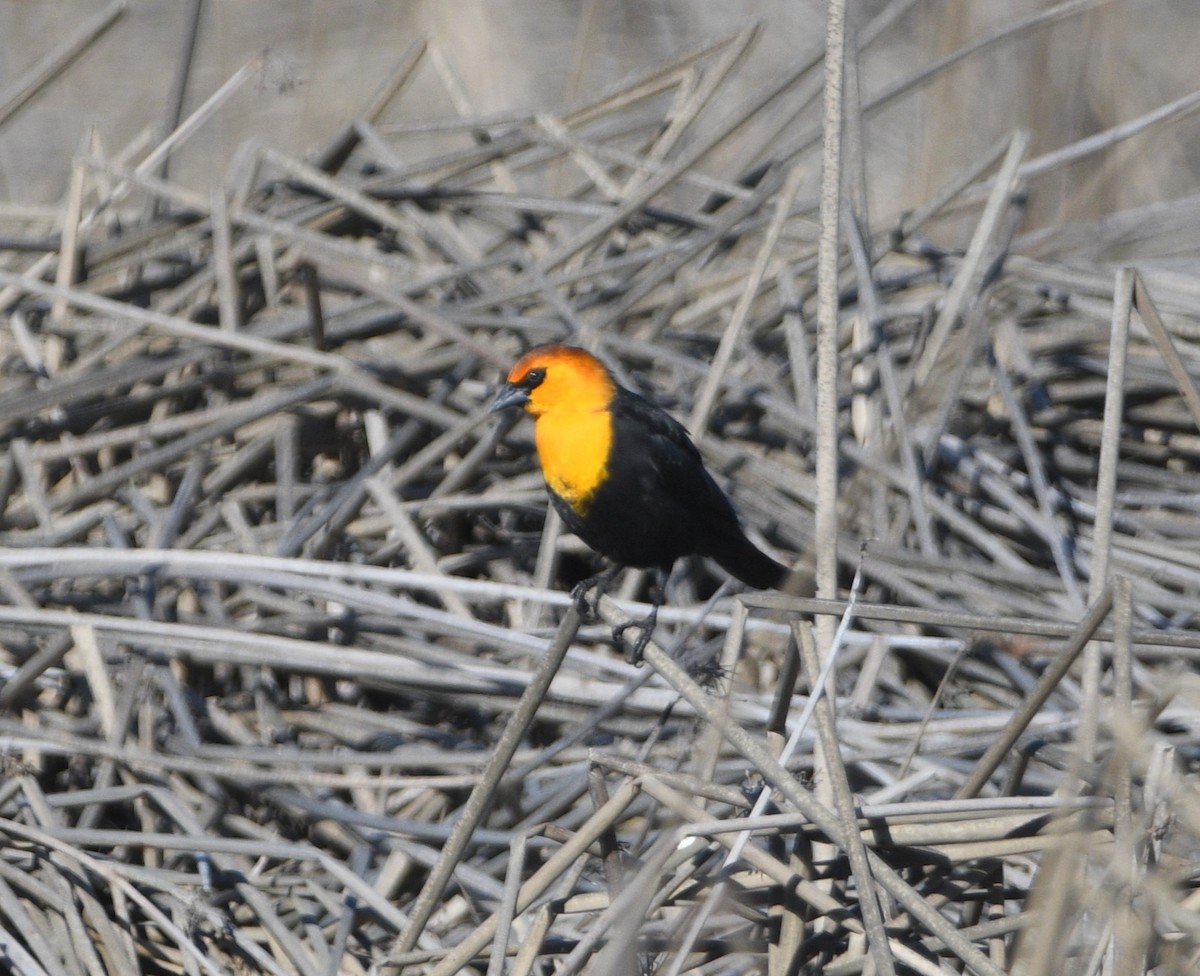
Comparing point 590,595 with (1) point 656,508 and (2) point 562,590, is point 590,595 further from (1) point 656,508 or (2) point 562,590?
(2) point 562,590

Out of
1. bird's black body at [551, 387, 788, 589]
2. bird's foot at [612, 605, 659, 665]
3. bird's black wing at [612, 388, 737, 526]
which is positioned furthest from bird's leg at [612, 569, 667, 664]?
bird's black wing at [612, 388, 737, 526]

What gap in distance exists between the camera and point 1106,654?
2688mm

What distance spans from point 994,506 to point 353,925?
1800 mm

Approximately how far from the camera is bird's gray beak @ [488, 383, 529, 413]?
301 cm

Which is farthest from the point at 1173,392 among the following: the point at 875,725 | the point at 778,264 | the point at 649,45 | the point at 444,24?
the point at 444,24

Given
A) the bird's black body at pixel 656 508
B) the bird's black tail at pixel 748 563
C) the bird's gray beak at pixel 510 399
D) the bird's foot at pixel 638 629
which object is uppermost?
the bird's gray beak at pixel 510 399

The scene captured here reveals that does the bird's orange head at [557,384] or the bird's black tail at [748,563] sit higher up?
the bird's orange head at [557,384]

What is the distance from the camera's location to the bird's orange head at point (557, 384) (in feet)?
9.86

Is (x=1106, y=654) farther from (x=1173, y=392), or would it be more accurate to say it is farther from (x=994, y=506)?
(x=1173, y=392)

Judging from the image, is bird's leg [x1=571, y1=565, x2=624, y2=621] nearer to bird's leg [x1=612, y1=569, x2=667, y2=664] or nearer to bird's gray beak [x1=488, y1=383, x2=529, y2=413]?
bird's leg [x1=612, y1=569, x2=667, y2=664]

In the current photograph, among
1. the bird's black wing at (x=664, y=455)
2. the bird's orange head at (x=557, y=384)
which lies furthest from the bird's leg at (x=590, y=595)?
the bird's orange head at (x=557, y=384)

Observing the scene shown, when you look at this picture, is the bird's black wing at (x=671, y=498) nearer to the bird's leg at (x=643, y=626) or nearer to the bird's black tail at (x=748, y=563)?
the bird's black tail at (x=748, y=563)

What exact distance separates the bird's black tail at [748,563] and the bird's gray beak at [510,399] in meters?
0.51

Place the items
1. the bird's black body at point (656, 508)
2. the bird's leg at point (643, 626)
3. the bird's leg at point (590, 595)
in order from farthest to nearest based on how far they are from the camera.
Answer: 1. the bird's black body at point (656, 508)
2. the bird's leg at point (590, 595)
3. the bird's leg at point (643, 626)
